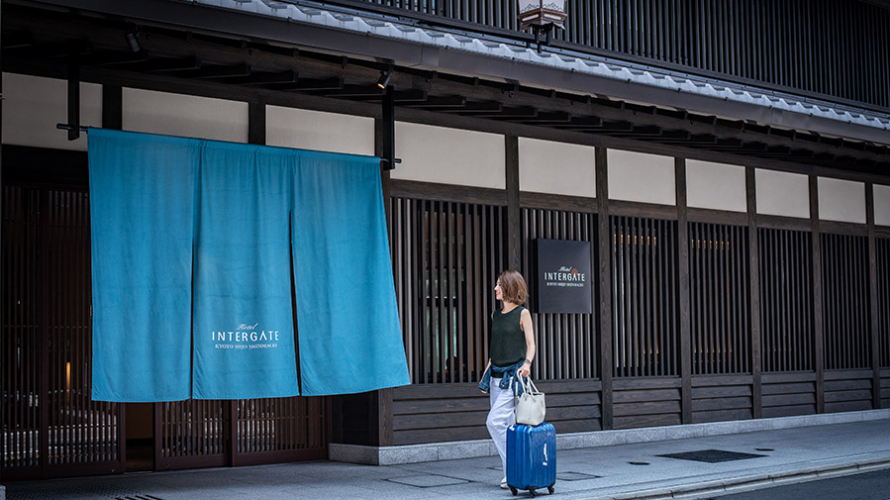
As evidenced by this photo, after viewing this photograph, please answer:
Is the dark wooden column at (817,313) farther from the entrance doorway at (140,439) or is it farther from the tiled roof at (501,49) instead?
the entrance doorway at (140,439)

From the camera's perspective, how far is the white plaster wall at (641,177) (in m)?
13.3

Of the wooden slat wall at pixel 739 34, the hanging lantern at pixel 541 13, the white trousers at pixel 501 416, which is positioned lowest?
the white trousers at pixel 501 416

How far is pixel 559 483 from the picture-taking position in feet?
30.2

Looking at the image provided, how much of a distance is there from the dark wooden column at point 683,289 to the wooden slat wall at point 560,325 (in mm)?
1559

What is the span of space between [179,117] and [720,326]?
335 inches

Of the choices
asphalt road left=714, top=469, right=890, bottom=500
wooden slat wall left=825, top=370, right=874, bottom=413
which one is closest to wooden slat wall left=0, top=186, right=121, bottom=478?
asphalt road left=714, top=469, right=890, bottom=500

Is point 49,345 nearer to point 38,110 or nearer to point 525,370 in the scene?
point 38,110

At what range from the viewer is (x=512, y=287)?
29.6 feet

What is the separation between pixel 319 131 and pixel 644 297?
17.7 ft

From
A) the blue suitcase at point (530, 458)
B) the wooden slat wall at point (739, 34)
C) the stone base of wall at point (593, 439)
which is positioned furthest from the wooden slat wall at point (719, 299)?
the blue suitcase at point (530, 458)

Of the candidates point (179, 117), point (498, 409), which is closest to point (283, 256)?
point (179, 117)

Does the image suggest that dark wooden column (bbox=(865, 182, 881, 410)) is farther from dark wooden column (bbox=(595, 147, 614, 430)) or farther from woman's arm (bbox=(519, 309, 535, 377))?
woman's arm (bbox=(519, 309, 535, 377))

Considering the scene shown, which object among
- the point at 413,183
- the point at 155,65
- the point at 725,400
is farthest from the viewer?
the point at 725,400

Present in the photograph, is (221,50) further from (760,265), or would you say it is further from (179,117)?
(760,265)
